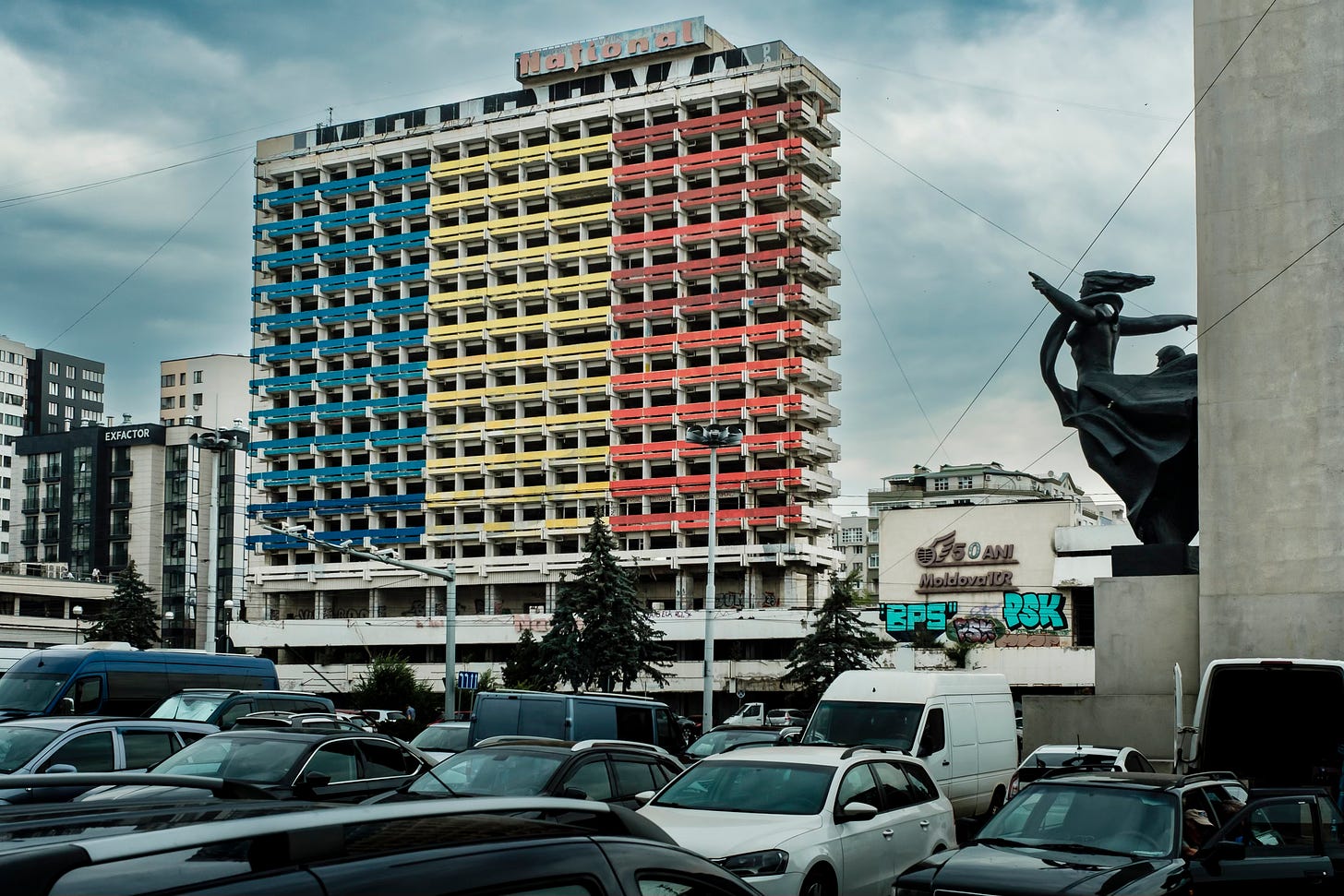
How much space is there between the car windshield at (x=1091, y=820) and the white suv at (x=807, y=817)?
44.3 inches

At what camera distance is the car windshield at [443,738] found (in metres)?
26.4

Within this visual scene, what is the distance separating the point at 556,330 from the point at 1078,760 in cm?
8421

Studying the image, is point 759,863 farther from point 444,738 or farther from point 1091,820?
point 444,738

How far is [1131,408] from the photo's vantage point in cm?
2909

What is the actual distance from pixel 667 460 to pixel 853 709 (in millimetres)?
74530

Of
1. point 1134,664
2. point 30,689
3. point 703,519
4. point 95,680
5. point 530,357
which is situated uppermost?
point 530,357

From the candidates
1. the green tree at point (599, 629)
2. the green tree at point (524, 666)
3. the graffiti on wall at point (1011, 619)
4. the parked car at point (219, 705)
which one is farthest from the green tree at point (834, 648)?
the parked car at point (219, 705)

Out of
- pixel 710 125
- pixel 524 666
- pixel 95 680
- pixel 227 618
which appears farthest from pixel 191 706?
pixel 227 618

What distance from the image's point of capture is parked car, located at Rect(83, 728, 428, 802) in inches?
552

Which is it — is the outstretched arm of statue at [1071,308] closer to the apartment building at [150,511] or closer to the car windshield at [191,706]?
the car windshield at [191,706]

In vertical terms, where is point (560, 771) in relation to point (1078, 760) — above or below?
above

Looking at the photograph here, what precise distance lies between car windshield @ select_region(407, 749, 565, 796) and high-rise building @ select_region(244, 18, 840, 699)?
75.3m

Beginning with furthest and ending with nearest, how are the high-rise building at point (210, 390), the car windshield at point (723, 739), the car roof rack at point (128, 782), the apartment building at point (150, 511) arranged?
the high-rise building at point (210, 390)
the apartment building at point (150, 511)
the car windshield at point (723, 739)
the car roof rack at point (128, 782)

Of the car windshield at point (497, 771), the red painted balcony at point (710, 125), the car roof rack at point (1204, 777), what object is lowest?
the car windshield at point (497, 771)
